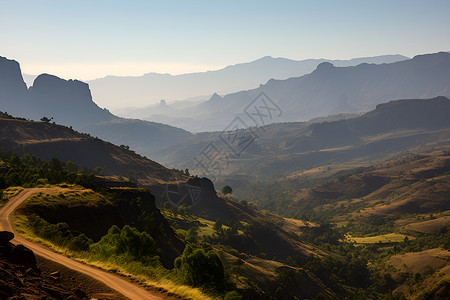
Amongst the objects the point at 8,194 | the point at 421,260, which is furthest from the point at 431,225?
the point at 8,194

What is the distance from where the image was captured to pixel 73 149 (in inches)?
6619

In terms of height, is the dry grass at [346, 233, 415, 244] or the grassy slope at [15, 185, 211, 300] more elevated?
the grassy slope at [15, 185, 211, 300]

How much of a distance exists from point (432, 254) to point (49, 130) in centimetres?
21176

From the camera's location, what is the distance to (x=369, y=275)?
122938 millimetres

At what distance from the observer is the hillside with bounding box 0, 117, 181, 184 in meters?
152

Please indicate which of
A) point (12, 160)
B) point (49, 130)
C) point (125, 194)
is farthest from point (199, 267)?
point (49, 130)


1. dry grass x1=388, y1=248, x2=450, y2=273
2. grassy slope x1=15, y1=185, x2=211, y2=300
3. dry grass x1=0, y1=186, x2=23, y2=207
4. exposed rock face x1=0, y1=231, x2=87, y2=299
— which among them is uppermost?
dry grass x1=0, y1=186, x2=23, y2=207

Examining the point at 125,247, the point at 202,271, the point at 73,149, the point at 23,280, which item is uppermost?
the point at 73,149

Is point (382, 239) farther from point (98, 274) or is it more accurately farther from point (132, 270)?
point (98, 274)

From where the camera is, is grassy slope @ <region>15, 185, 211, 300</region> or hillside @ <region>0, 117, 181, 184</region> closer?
grassy slope @ <region>15, 185, 211, 300</region>

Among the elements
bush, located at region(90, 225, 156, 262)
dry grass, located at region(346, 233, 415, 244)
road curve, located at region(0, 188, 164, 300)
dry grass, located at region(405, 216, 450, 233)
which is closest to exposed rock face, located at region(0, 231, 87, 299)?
road curve, located at region(0, 188, 164, 300)

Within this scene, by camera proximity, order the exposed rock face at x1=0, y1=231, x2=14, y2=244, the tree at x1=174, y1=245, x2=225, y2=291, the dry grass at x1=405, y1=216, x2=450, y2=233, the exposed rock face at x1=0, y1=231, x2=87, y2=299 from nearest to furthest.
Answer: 1. the exposed rock face at x1=0, y1=231, x2=87, y2=299
2. the exposed rock face at x1=0, y1=231, x2=14, y2=244
3. the tree at x1=174, y1=245, x2=225, y2=291
4. the dry grass at x1=405, y1=216, x2=450, y2=233

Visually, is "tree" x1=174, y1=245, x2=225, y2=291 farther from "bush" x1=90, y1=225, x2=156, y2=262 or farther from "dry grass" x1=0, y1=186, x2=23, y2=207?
"dry grass" x1=0, y1=186, x2=23, y2=207

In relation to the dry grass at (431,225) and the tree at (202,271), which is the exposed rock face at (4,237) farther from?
the dry grass at (431,225)
